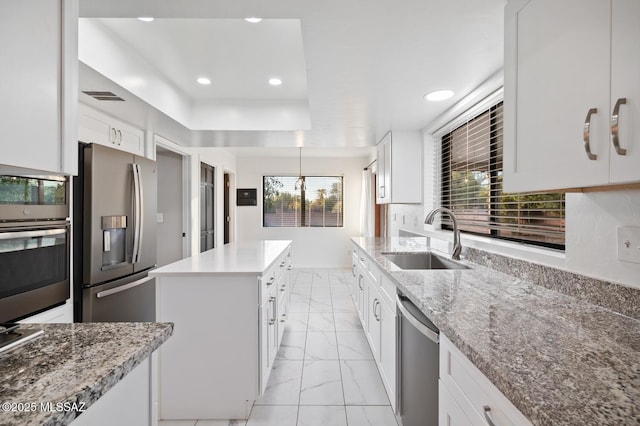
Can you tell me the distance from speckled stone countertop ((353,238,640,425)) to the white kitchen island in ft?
3.26

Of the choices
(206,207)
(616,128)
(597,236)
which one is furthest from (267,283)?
(206,207)

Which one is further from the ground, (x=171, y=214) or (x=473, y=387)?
(x=171, y=214)

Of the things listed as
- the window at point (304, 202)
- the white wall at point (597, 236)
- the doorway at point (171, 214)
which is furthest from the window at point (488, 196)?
the window at point (304, 202)

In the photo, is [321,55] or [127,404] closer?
[127,404]

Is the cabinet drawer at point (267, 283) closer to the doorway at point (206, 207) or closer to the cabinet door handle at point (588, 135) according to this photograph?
the cabinet door handle at point (588, 135)

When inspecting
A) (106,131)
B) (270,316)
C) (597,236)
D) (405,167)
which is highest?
(106,131)

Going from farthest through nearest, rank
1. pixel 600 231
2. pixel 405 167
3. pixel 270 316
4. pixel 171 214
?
pixel 171 214 < pixel 405 167 < pixel 270 316 < pixel 600 231

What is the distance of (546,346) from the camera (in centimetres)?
82

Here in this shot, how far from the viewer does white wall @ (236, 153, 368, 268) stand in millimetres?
6918

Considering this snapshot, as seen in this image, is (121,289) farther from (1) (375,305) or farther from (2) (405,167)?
(2) (405,167)

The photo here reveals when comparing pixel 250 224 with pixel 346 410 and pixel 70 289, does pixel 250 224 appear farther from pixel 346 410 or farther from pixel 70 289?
pixel 346 410

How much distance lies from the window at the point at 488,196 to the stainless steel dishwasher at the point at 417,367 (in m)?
0.78

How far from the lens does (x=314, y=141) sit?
13.4 feet

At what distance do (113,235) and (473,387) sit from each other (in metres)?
2.51
